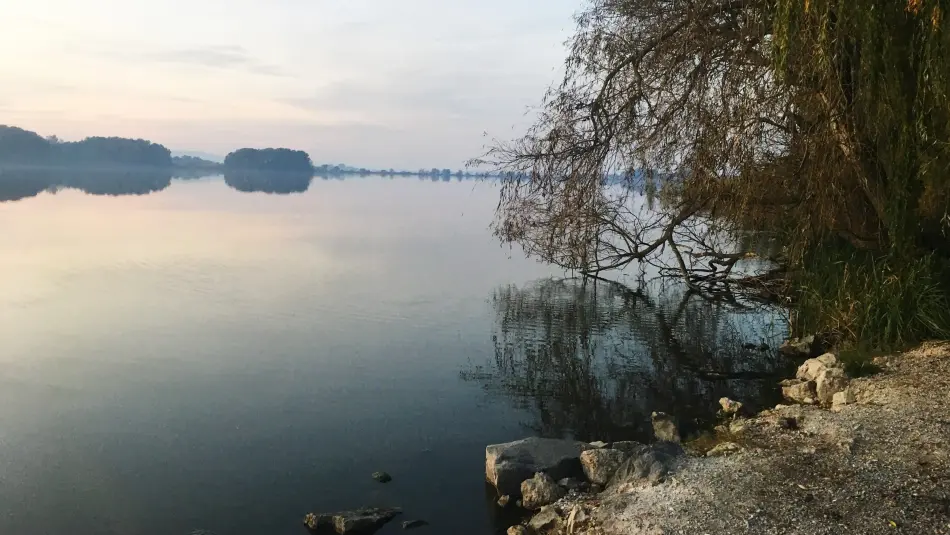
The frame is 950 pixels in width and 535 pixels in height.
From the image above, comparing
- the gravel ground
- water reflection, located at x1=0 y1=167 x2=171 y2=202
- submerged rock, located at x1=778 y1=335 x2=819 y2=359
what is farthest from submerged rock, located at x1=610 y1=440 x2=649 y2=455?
water reflection, located at x1=0 y1=167 x2=171 y2=202

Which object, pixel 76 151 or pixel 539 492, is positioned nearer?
pixel 539 492

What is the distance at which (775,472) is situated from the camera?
6.02 m

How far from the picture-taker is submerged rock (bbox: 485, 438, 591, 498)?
714 cm

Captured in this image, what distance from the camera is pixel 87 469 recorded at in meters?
7.64

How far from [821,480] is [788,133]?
559 centimetres

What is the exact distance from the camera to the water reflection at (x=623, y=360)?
985cm

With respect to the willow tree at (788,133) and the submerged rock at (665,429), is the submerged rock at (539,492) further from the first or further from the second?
the willow tree at (788,133)

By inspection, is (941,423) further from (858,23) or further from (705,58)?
(705,58)

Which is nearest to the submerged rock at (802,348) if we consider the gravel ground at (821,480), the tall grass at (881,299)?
the tall grass at (881,299)

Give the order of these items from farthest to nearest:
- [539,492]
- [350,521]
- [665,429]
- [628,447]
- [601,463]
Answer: [665,429], [628,447], [601,463], [539,492], [350,521]

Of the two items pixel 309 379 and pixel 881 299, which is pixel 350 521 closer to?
pixel 309 379

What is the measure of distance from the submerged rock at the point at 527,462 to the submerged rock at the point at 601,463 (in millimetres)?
199

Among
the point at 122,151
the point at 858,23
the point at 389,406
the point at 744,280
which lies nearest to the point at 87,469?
the point at 389,406

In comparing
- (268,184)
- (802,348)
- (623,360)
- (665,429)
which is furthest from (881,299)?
(268,184)
